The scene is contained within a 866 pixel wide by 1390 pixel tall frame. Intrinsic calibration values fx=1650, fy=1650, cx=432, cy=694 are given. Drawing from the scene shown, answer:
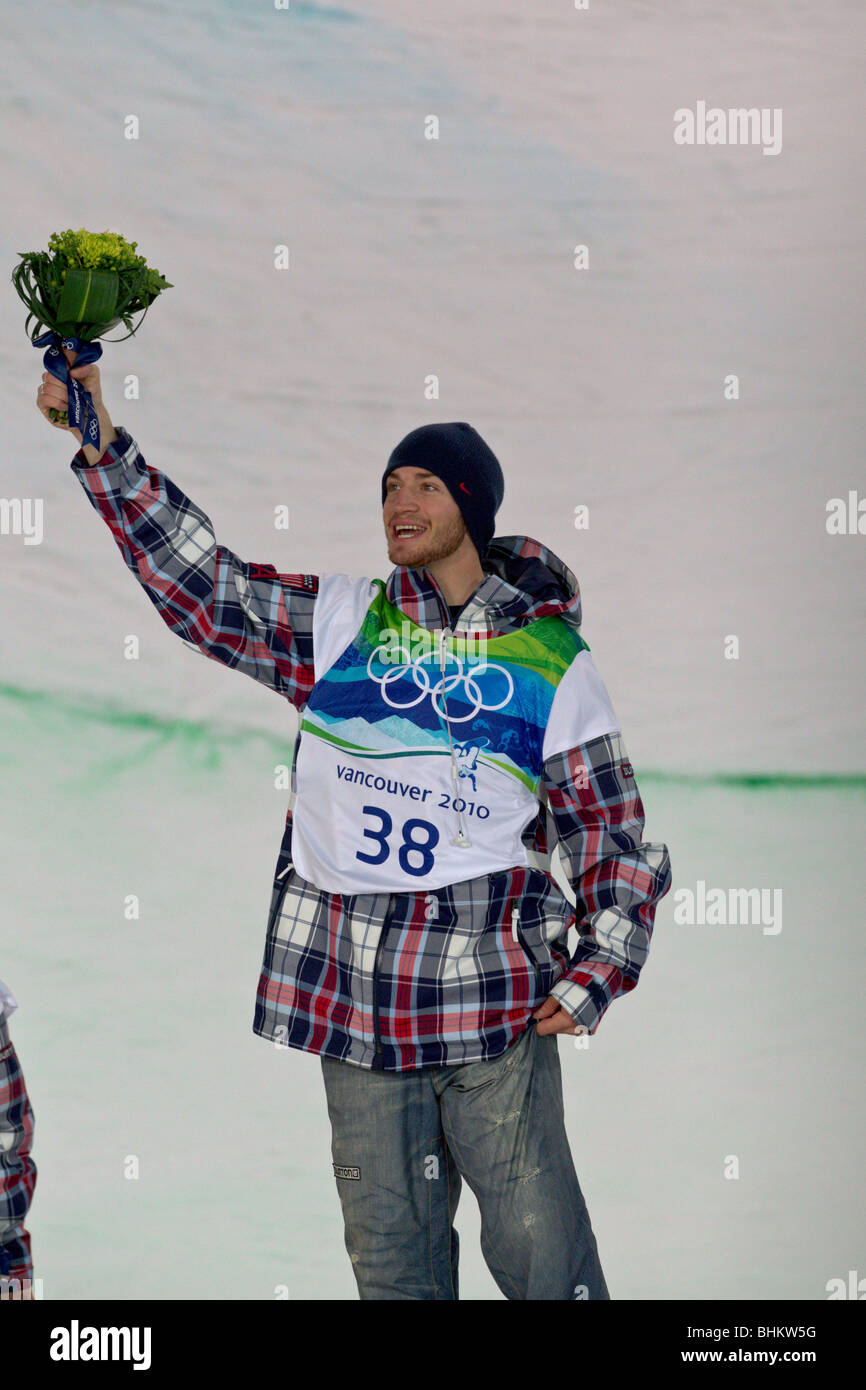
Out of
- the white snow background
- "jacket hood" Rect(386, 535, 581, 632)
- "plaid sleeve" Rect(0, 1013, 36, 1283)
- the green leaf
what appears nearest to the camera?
"plaid sleeve" Rect(0, 1013, 36, 1283)

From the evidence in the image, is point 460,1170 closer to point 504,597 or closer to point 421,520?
point 504,597

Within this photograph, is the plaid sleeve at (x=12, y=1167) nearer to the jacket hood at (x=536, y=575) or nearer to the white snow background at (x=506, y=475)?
the jacket hood at (x=536, y=575)

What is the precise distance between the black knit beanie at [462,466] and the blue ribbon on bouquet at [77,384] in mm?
452

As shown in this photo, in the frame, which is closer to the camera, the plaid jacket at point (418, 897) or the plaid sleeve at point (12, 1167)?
the plaid sleeve at point (12, 1167)

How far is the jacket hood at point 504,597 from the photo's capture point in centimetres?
236

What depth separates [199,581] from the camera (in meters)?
2.30

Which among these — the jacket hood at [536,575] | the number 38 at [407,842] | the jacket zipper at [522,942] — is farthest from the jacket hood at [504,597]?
the jacket zipper at [522,942]

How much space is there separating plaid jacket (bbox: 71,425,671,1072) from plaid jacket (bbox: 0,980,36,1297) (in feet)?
1.26

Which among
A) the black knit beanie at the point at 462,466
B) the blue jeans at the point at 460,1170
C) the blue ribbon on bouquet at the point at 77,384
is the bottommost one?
the blue jeans at the point at 460,1170

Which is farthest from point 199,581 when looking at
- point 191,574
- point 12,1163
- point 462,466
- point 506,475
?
point 506,475

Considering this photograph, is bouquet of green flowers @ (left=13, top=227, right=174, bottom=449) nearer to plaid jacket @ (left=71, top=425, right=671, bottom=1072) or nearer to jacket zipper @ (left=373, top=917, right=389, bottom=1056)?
plaid jacket @ (left=71, top=425, right=671, bottom=1072)

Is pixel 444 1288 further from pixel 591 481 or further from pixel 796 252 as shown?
pixel 796 252

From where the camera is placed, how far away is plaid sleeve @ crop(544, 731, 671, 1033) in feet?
7.53

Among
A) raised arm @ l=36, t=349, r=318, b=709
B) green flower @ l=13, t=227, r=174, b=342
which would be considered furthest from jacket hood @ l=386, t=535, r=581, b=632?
green flower @ l=13, t=227, r=174, b=342
